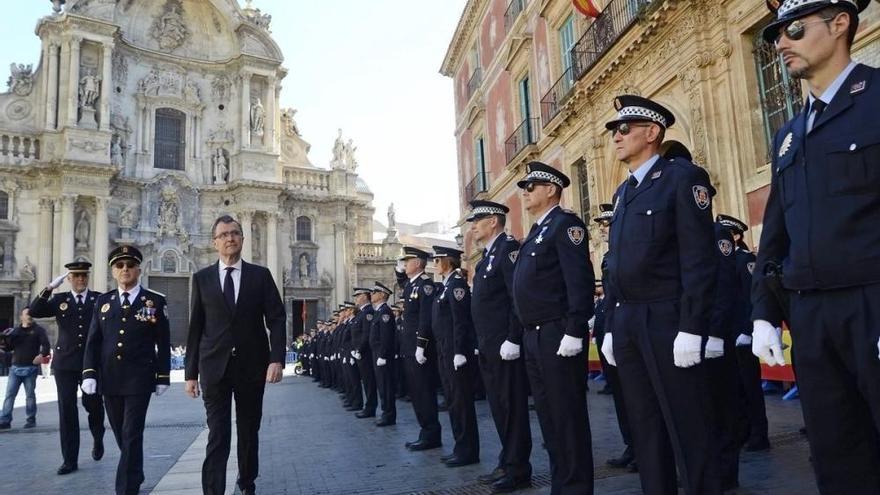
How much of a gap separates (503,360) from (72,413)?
4605mm

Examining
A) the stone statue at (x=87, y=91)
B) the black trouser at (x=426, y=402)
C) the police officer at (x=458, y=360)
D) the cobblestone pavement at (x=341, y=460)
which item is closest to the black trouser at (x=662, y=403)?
the cobblestone pavement at (x=341, y=460)

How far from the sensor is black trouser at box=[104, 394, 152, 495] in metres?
5.15

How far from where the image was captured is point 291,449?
23.9ft

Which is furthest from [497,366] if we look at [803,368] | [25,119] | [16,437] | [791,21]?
[25,119]

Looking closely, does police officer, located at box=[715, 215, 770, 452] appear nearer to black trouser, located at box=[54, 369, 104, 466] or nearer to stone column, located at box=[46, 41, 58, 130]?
black trouser, located at box=[54, 369, 104, 466]

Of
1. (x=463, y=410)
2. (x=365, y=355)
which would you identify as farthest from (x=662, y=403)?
(x=365, y=355)

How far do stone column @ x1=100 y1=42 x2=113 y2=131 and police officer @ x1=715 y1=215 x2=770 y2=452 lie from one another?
27.5 m

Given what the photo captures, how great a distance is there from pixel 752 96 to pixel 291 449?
8161 millimetres

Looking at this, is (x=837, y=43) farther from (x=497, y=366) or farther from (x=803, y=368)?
(x=497, y=366)

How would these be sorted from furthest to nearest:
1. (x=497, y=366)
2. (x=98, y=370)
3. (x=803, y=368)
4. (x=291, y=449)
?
(x=291, y=449) < (x=98, y=370) < (x=497, y=366) < (x=803, y=368)

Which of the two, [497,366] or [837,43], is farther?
[497,366]

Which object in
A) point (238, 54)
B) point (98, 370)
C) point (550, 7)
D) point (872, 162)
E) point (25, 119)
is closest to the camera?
point (872, 162)

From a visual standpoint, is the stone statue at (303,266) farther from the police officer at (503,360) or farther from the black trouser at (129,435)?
the police officer at (503,360)

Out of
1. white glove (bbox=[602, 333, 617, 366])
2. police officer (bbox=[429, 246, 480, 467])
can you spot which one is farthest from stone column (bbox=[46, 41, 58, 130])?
white glove (bbox=[602, 333, 617, 366])
